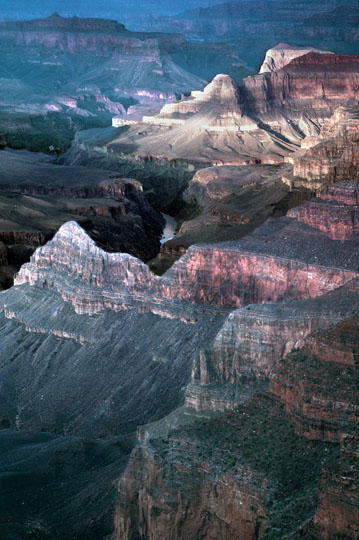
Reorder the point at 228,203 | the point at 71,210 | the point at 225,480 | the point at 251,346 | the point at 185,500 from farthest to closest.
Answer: the point at 71,210
the point at 228,203
the point at 251,346
the point at 185,500
the point at 225,480

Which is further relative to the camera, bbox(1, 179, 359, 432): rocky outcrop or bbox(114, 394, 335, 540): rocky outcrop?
bbox(1, 179, 359, 432): rocky outcrop

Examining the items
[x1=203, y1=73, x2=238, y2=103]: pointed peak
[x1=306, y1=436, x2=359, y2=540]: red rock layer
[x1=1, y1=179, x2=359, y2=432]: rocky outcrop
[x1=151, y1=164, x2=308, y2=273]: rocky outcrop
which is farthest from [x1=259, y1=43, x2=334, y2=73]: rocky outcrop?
[x1=306, y1=436, x2=359, y2=540]: red rock layer

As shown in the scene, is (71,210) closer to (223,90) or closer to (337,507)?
(223,90)

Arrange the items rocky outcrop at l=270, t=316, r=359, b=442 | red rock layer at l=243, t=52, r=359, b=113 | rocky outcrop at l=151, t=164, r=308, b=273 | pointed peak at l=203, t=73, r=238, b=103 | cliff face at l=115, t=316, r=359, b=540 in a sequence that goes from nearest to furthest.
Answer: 1. cliff face at l=115, t=316, r=359, b=540
2. rocky outcrop at l=270, t=316, r=359, b=442
3. rocky outcrop at l=151, t=164, r=308, b=273
4. pointed peak at l=203, t=73, r=238, b=103
5. red rock layer at l=243, t=52, r=359, b=113

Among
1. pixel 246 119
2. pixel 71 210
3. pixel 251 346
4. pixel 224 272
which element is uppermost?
pixel 246 119

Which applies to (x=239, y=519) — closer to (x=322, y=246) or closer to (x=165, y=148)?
(x=322, y=246)

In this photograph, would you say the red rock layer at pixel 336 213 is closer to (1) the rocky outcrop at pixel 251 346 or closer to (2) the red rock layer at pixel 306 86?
(1) the rocky outcrop at pixel 251 346

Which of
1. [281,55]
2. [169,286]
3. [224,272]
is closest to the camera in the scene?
[224,272]

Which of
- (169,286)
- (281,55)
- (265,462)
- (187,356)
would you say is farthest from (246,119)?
(265,462)

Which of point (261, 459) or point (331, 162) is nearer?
point (261, 459)

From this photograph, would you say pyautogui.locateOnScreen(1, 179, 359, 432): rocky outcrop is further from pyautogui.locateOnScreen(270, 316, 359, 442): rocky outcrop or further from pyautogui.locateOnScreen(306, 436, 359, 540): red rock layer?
pyautogui.locateOnScreen(306, 436, 359, 540): red rock layer

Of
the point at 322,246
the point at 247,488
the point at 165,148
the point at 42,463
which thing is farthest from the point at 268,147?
the point at 247,488
